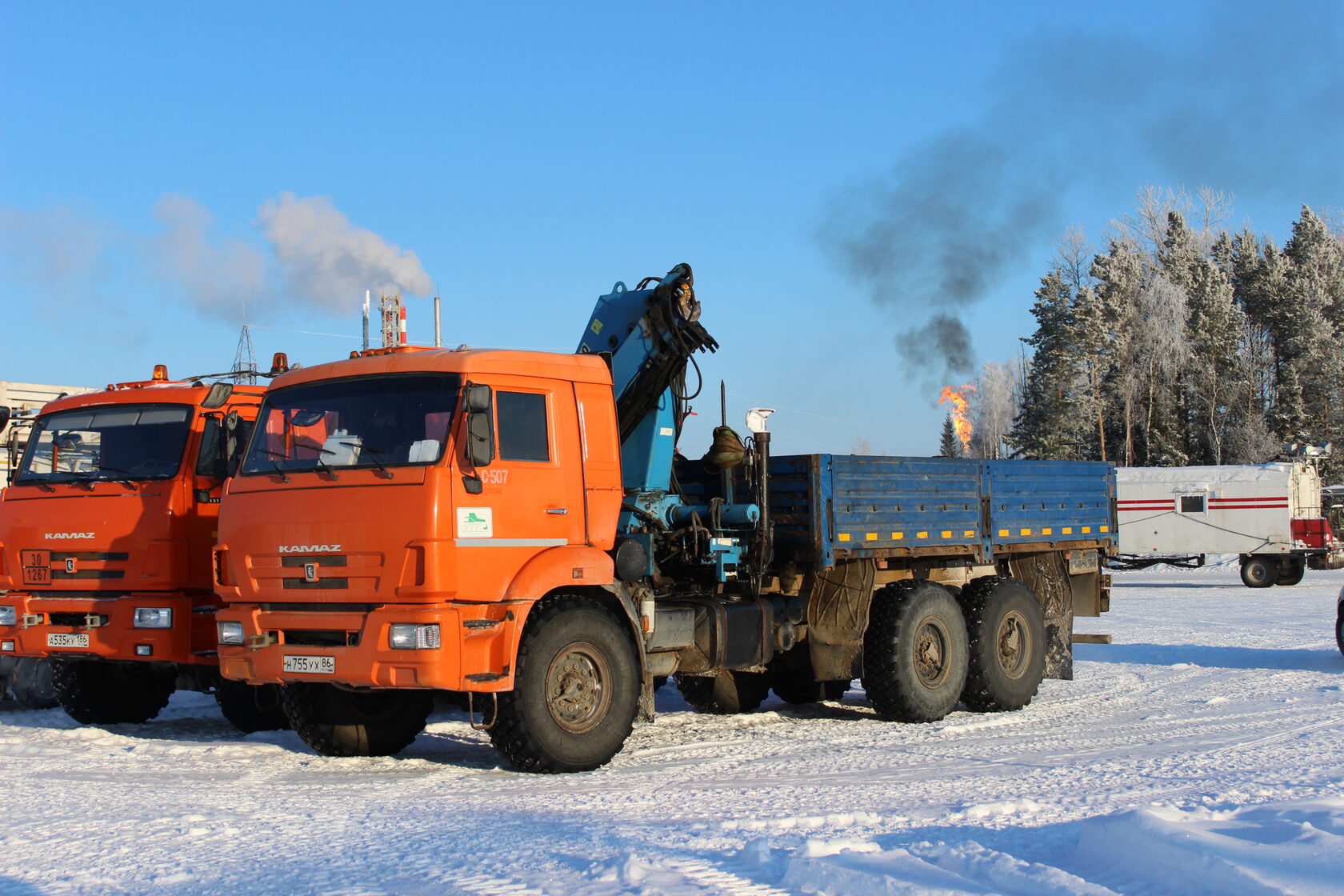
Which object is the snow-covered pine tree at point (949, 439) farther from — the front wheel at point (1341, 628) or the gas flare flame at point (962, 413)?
the front wheel at point (1341, 628)

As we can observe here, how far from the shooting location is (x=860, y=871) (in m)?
5.46

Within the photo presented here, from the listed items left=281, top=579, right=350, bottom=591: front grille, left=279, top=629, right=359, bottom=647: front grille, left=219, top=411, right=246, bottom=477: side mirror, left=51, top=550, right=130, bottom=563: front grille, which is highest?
left=219, top=411, right=246, bottom=477: side mirror

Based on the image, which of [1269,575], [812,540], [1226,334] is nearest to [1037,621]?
[812,540]

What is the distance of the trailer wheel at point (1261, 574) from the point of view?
1318 inches

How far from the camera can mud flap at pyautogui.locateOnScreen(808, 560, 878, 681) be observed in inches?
452

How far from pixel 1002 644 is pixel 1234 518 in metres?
24.8

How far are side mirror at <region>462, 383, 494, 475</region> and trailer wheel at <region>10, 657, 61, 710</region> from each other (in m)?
6.69

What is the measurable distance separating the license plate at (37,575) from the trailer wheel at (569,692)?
4.85 m

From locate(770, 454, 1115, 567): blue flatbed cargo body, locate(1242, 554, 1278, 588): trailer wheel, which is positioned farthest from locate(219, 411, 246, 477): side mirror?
locate(1242, 554, 1278, 588): trailer wheel

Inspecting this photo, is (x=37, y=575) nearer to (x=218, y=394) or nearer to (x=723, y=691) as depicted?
(x=218, y=394)

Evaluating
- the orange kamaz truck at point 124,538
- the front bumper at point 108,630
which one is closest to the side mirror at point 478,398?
the orange kamaz truck at point 124,538

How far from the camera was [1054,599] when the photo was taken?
13789 millimetres

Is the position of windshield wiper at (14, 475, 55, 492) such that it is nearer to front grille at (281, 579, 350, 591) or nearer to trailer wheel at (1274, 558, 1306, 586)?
front grille at (281, 579, 350, 591)

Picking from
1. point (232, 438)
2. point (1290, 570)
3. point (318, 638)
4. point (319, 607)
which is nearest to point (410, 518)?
point (319, 607)
